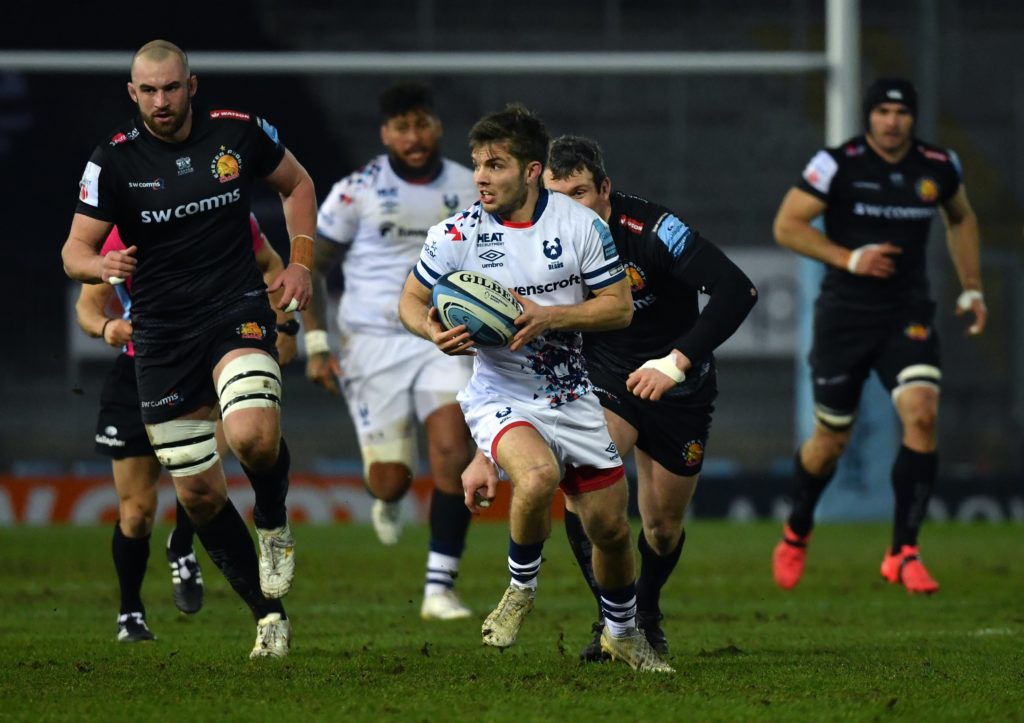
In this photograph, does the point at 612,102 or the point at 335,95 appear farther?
the point at 612,102

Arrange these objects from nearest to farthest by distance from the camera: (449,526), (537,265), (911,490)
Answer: (537,265)
(449,526)
(911,490)

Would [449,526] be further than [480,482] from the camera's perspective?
Yes

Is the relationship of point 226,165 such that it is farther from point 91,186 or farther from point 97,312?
point 97,312

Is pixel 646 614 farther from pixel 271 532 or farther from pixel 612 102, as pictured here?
pixel 612 102

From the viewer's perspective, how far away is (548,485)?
5855 mm

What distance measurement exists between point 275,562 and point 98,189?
5.15 ft

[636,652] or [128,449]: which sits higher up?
[128,449]

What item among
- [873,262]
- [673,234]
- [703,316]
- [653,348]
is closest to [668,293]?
[653,348]

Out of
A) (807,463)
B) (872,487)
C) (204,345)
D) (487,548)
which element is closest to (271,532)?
(204,345)

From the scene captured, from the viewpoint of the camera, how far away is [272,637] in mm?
6586

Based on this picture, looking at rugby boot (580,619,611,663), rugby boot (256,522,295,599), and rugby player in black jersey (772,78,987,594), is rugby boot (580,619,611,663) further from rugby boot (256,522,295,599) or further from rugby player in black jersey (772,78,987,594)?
rugby player in black jersey (772,78,987,594)

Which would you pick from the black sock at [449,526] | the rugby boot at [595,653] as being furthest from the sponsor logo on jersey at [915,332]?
A: the rugby boot at [595,653]

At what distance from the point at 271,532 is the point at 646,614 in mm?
1528

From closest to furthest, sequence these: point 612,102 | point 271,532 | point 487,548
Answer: point 271,532, point 487,548, point 612,102
